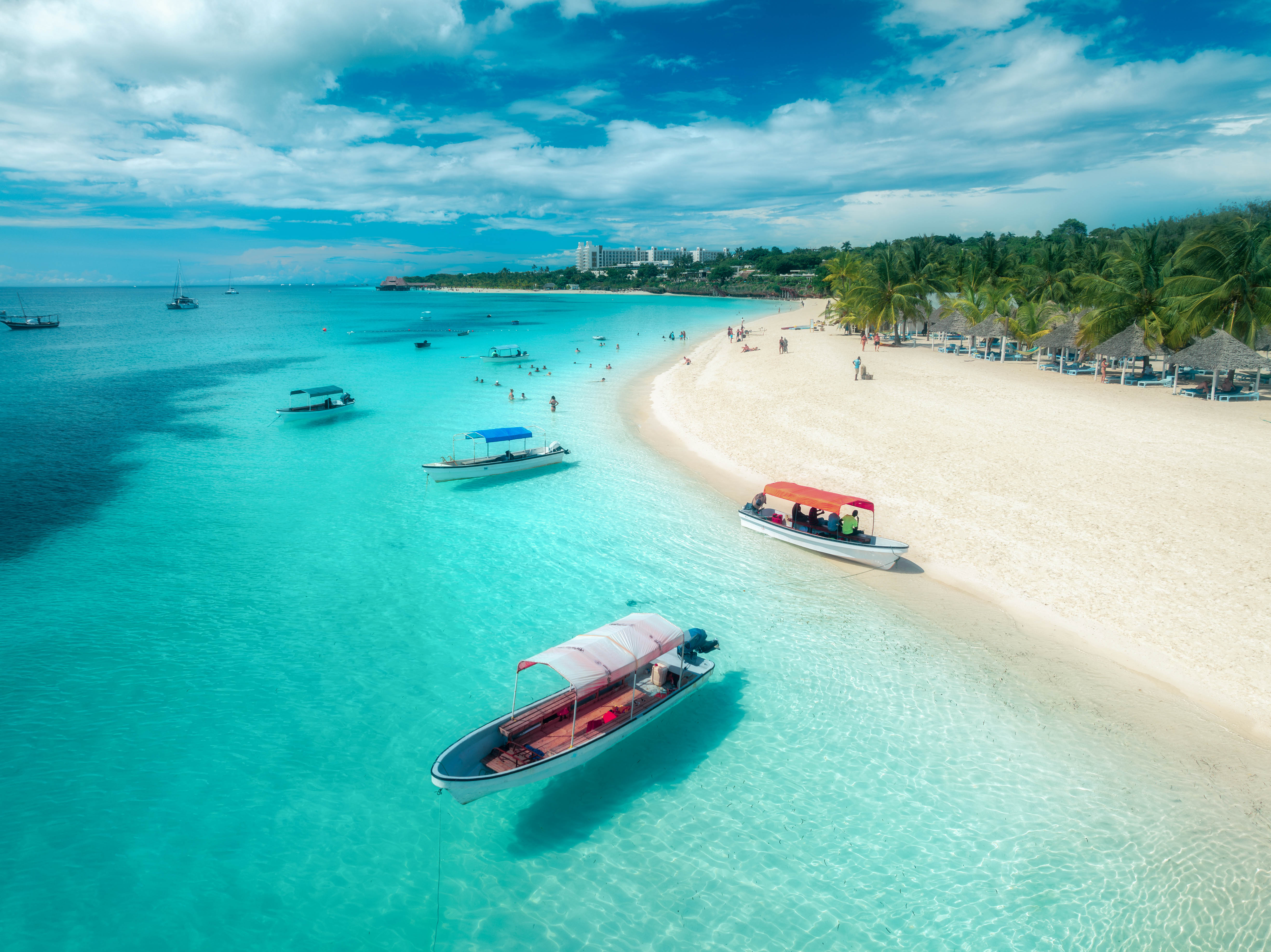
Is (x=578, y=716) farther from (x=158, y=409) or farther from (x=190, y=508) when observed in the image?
(x=158, y=409)

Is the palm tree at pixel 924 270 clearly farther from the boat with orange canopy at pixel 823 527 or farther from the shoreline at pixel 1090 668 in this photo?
the shoreline at pixel 1090 668

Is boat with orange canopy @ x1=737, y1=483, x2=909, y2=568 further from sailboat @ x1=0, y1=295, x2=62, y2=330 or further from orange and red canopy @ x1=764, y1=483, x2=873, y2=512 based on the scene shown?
sailboat @ x1=0, y1=295, x2=62, y2=330

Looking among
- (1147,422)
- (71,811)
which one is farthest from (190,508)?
(1147,422)

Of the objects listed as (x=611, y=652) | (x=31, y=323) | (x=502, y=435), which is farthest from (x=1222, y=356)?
(x=31, y=323)

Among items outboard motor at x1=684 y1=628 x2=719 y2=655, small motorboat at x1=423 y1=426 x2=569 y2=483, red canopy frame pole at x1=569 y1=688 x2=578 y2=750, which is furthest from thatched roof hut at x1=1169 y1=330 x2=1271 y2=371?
red canopy frame pole at x1=569 y1=688 x2=578 y2=750

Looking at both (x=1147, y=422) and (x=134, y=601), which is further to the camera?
(x=1147, y=422)

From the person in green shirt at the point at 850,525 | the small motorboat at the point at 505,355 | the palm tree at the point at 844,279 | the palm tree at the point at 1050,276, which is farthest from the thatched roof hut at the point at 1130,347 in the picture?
the small motorboat at the point at 505,355
